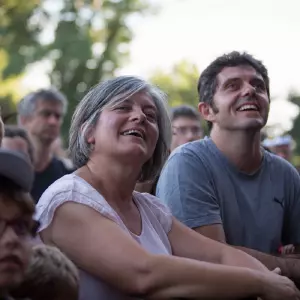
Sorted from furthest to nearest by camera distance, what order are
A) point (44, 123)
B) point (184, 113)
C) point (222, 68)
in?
point (184, 113), point (44, 123), point (222, 68)

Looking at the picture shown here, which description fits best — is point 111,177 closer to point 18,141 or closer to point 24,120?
point 18,141

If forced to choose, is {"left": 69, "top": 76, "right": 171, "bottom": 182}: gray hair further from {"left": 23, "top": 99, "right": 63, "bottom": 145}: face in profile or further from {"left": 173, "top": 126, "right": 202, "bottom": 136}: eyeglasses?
{"left": 173, "top": 126, "right": 202, "bottom": 136}: eyeglasses

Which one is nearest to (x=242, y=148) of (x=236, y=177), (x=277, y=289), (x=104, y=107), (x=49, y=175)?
(x=236, y=177)

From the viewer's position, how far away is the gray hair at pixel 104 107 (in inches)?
123

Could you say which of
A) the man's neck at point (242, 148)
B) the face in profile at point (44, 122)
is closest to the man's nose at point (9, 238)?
the man's neck at point (242, 148)

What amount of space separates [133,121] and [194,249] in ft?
1.89

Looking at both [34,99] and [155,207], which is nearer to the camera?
[155,207]

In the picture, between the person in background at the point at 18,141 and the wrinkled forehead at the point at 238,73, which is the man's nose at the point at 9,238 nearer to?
the wrinkled forehead at the point at 238,73

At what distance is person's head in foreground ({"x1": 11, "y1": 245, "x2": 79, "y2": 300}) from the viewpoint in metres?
2.13

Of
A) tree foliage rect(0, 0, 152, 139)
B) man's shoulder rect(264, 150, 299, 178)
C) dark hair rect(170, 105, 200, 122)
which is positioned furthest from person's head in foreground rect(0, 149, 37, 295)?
tree foliage rect(0, 0, 152, 139)

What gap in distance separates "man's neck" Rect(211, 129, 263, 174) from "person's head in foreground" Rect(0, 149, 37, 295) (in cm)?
218

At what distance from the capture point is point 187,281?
106 inches

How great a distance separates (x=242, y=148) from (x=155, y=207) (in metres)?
0.91

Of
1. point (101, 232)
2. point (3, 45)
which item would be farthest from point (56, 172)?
point (3, 45)
